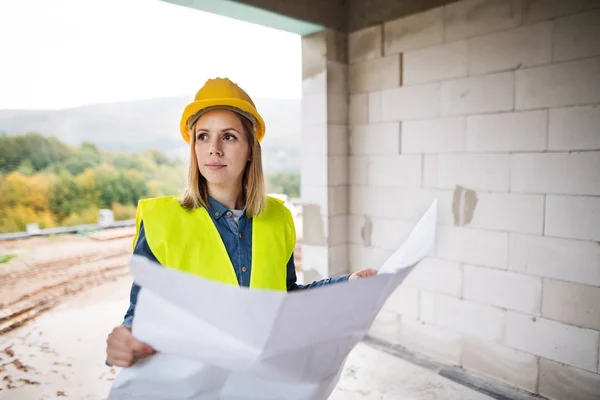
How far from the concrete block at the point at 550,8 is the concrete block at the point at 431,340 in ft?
6.18

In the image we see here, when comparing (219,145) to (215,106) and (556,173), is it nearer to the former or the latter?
(215,106)

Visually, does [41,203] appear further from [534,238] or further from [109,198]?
[534,238]

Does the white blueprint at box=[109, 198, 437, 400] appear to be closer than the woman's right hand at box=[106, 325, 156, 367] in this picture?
Yes

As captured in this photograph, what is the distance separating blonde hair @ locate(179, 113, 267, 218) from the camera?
44.1 inches

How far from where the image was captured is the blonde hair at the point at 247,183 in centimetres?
112

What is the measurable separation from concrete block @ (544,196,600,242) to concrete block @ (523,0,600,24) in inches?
36.7

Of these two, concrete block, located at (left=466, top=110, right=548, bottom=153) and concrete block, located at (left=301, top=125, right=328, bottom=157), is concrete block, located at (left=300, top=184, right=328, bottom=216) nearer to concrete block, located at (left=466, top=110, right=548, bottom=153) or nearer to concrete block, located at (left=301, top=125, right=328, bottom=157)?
concrete block, located at (left=301, top=125, right=328, bottom=157)

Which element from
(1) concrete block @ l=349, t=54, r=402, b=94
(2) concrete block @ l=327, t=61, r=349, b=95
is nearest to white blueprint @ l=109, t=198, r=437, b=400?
(1) concrete block @ l=349, t=54, r=402, b=94

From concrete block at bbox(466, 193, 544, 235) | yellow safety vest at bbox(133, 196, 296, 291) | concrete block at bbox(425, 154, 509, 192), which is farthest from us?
concrete block at bbox(425, 154, 509, 192)

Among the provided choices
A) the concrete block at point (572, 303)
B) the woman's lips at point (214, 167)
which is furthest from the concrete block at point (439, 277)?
the woman's lips at point (214, 167)

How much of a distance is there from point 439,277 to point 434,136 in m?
0.91

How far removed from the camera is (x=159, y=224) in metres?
0.99

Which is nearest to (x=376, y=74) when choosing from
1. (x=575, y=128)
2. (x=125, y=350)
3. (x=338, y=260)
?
(x=575, y=128)

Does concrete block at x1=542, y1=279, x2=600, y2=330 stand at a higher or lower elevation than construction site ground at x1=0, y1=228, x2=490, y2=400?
higher
